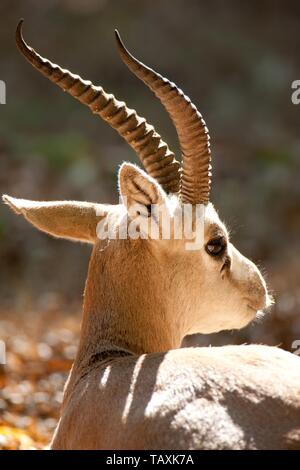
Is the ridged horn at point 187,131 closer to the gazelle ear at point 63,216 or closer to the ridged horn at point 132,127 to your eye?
the ridged horn at point 132,127

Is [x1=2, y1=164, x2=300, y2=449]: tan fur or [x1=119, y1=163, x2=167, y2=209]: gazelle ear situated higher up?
[x1=119, y1=163, x2=167, y2=209]: gazelle ear

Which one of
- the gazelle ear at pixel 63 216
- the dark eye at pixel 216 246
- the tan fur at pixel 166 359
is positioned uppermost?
the gazelle ear at pixel 63 216

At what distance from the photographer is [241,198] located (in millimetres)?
16062

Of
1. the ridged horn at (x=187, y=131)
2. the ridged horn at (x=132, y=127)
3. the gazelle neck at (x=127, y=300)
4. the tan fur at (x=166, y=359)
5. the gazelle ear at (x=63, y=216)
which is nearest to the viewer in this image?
the tan fur at (x=166, y=359)

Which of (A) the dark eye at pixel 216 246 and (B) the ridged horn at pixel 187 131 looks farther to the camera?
(A) the dark eye at pixel 216 246

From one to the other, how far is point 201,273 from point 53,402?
11.6 feet

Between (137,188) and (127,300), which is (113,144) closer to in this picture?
(127,300)

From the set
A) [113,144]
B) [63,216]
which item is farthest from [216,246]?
[113,144]

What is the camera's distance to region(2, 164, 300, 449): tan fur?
4.90 metres

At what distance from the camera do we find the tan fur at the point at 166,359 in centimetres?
490

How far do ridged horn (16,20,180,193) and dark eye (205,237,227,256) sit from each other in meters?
0.46

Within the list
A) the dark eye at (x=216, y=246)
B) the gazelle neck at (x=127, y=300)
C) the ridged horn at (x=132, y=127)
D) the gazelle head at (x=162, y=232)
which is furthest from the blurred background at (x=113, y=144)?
the ridged horn at (x=132, y=127)

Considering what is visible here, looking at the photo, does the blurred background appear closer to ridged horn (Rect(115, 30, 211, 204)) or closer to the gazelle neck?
the gazelle neck

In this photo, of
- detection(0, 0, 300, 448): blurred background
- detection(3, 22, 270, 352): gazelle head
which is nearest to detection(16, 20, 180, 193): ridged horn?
detection(3, 22, 270, 352): gazelle head
